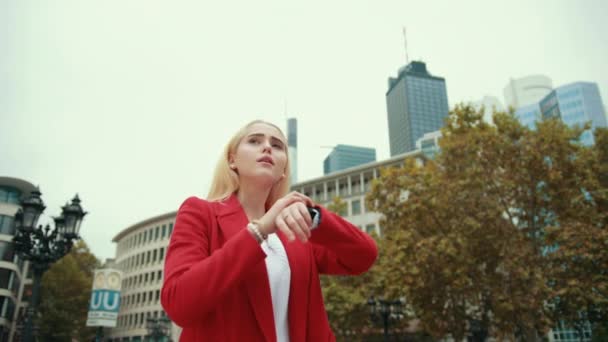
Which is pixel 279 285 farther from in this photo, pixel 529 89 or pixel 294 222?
pixel 529 89

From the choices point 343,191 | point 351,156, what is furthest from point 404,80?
point 343,191

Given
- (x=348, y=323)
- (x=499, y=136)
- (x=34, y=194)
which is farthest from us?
(x=348, y=323)

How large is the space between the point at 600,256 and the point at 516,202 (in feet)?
12.2

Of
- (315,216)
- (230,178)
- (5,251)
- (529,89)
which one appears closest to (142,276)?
(5,251)

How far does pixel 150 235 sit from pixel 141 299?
31.8ft

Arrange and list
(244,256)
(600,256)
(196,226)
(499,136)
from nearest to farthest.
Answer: (244,256) < (196,226) < (600,256) < (499,136)

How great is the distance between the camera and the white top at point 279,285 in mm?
1658

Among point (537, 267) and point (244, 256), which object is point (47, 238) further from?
point (537, 267)

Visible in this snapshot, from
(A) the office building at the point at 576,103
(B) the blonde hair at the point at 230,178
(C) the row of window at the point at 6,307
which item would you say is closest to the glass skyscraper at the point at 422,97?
(A) the office building at the point at 576,103

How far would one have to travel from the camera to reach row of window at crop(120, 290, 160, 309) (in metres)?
59.5

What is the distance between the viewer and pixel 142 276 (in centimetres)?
6284

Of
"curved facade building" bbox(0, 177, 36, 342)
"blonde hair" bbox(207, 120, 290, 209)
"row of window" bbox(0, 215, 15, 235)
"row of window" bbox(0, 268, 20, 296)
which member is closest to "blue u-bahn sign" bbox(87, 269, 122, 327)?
"blonde hair" bbox(207, 120, 290, 209)

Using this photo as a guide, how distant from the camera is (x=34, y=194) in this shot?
368 inches

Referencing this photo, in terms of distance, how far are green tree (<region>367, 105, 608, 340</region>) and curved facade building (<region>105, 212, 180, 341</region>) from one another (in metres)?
48.0
